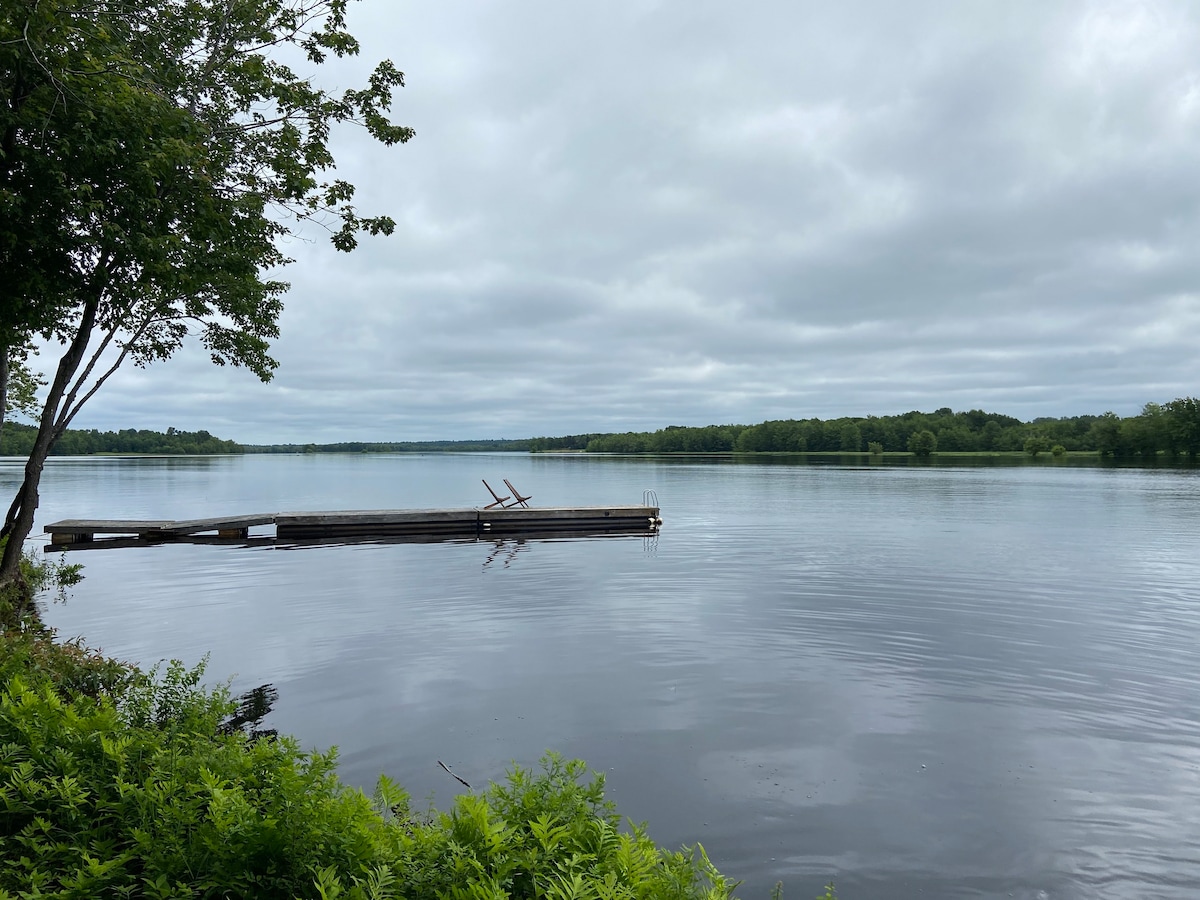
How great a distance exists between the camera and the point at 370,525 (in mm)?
34062

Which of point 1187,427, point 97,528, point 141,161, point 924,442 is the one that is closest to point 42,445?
point 141,161

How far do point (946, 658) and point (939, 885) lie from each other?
7668mm

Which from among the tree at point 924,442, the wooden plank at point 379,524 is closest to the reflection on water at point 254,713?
the wooden plank at point 379,524

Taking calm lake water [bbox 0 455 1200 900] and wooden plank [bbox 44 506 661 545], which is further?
wooden plank [bbox 44 506 661 545]

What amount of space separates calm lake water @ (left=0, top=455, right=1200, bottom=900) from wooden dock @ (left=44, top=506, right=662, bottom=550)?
3.22 m

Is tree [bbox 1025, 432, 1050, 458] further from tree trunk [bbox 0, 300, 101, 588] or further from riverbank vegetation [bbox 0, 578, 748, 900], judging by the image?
riverbank vegetation [bbox 0, 578, 748, 900]

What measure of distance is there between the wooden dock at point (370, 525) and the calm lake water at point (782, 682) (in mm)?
3224

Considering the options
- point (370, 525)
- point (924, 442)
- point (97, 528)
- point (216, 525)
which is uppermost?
point (924, 442)

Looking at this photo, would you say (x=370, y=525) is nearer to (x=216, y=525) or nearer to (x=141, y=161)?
(x=216, y=525)

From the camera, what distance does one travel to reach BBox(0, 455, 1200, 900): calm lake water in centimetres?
707

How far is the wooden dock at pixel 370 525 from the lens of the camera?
30641 millimetres

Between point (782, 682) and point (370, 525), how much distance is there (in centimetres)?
2631

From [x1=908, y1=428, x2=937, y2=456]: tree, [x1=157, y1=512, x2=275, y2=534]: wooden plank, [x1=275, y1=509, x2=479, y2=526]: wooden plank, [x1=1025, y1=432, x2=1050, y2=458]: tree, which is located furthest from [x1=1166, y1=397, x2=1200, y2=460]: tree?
[x1=157, y1=512, x2=275, y2=534]: wooden plank

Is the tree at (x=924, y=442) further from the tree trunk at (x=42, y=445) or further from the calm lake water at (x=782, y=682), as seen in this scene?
the tree trunk at (x=42, y=445)
